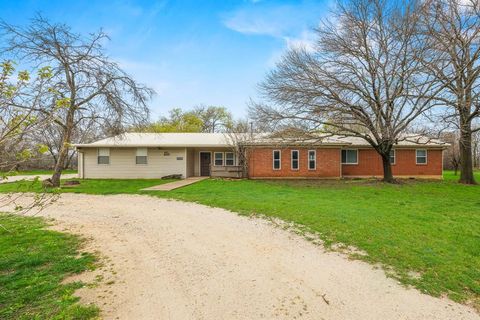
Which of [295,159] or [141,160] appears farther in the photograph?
[141,160]

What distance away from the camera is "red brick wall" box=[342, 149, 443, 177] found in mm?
18703

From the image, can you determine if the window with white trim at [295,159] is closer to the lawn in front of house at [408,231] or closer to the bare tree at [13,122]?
the lawn in front of house at [408,231]

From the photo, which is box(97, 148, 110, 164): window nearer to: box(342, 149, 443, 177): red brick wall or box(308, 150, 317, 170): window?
box(308, 150, 317, 170): window

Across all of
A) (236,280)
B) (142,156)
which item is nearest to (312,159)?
(142,156)

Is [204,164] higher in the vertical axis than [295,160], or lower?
lower

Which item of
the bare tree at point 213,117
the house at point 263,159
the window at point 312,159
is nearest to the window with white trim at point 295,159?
the house at point 263,159

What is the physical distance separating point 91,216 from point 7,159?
4.71 metres

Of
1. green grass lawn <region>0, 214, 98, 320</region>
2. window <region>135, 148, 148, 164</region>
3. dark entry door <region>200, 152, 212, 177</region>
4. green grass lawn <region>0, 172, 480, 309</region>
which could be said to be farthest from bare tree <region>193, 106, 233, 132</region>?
green grass lawn <region>0, 214, 98, 320</region>

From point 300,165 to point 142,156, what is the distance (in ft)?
37.4

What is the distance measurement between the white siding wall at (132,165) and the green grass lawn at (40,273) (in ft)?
41.3

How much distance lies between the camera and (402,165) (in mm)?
18766

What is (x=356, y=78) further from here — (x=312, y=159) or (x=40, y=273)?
(x=40, y=273)

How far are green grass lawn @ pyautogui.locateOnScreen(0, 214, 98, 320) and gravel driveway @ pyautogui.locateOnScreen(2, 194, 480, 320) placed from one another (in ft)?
0.77

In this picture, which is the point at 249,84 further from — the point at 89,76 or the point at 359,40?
the point at 89,76
